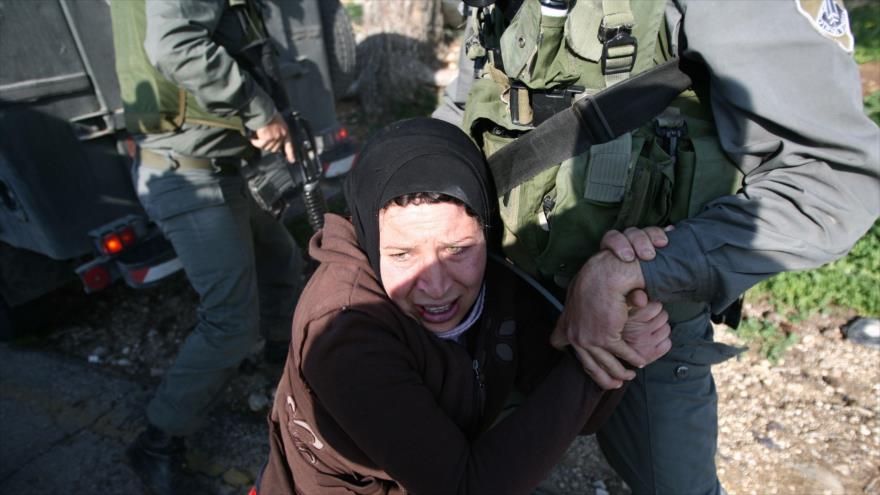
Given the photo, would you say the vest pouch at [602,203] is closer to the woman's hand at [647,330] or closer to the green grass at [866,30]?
the woman's hand at [647,330]

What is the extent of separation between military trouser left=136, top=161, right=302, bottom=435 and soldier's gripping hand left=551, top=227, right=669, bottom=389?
6.33ft

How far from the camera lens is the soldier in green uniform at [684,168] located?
1.20 metres

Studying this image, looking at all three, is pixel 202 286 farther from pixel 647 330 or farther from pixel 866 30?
pixel 866 30

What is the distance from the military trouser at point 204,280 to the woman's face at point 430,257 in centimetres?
156

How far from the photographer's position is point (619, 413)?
1905mm

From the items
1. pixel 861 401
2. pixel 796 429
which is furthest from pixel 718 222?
pixel 861 401

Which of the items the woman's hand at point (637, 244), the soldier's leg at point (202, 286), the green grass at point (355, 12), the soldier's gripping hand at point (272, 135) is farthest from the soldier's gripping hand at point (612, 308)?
the green grass at point (355, 12)

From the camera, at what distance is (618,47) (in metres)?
1.42

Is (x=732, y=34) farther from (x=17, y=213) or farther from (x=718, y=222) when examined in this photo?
(x=17, y=213)

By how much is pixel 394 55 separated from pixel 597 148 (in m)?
5.33

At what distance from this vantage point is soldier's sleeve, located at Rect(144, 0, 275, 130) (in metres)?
2.39

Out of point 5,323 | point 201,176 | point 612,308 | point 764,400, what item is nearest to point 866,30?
point 764,400

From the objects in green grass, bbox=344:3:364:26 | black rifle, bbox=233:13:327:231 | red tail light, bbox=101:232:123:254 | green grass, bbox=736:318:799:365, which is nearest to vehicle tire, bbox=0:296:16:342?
red tail light, bbox=101:232:123:254

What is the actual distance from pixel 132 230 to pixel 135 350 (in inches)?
38.8
